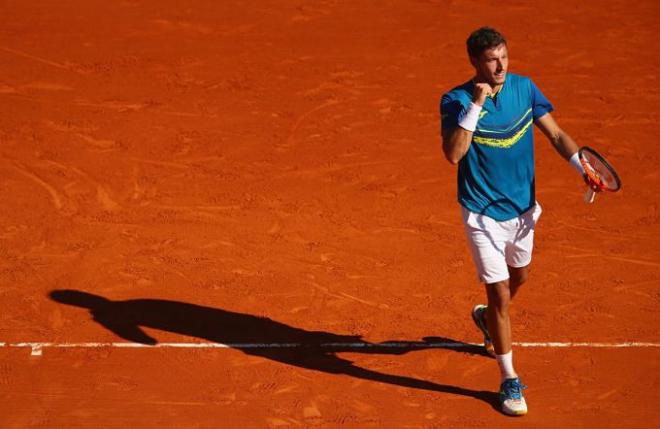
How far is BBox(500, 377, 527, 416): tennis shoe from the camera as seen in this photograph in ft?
22.7

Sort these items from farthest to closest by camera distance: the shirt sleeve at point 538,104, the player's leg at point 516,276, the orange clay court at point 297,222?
the orange clay court at point 297,222, the player's leg at point 516,276, the shirt sleeve at point 538,104

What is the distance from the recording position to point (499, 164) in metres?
6.62

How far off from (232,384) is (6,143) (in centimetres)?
527

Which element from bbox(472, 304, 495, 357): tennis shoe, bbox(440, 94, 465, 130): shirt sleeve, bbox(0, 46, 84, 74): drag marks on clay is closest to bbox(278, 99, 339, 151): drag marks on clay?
bbox(0, 46, 84, 74): drag marks on clay

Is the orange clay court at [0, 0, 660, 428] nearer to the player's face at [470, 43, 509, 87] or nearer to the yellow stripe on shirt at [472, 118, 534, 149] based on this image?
the yellow stripe on shirt at [472, 118, 534, 149]

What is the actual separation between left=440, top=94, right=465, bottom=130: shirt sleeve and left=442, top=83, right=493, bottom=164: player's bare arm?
0.05 metres

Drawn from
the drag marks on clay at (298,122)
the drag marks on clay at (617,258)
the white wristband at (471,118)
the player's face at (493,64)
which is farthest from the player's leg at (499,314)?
the drag marks on clay at (298,122)

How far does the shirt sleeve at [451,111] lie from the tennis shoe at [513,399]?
6.28 feet

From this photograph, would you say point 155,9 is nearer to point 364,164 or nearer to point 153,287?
point 364,164

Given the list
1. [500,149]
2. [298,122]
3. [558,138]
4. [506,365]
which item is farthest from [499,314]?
[298,122]

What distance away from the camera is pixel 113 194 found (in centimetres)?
1016

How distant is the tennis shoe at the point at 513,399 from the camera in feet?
22.7

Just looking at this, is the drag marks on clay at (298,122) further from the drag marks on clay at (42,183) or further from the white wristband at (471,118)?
the white wristband at (471,118)

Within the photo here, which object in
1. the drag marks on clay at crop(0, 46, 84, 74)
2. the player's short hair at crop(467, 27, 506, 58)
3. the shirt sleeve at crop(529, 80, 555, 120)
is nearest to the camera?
the player's short hair at crop(467, 27, 506, 58)
